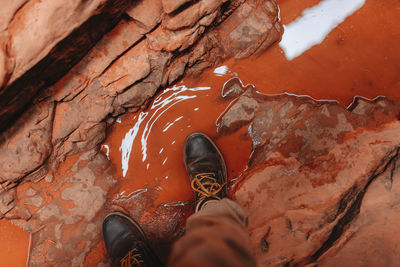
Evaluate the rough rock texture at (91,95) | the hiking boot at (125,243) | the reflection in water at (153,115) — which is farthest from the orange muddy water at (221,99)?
the hiking boot at (125,243)

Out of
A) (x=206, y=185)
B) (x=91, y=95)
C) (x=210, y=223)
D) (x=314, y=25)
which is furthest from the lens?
(x=314, y=25)

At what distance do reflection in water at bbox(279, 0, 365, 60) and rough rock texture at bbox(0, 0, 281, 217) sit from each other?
187 millimetres

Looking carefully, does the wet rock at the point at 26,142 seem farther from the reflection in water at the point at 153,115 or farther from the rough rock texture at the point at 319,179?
the rough rock texture at the point at 319,179

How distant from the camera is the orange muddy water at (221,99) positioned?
207 centimetres

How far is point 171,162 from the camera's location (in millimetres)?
2105

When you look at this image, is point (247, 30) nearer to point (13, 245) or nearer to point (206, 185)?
point (206, 185)

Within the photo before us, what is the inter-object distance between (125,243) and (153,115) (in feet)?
3.57

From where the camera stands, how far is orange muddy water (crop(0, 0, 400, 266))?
2.07m

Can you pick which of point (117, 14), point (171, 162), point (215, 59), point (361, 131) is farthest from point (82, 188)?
point (361, 131)

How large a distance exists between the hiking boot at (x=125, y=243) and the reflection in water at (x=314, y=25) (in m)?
2.02

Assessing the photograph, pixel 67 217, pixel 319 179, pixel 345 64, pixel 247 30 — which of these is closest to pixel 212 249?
pixel 319 179

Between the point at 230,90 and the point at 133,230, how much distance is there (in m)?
1.45

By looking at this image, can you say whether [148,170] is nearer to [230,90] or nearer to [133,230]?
[133,230]

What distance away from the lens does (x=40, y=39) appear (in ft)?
4.34
